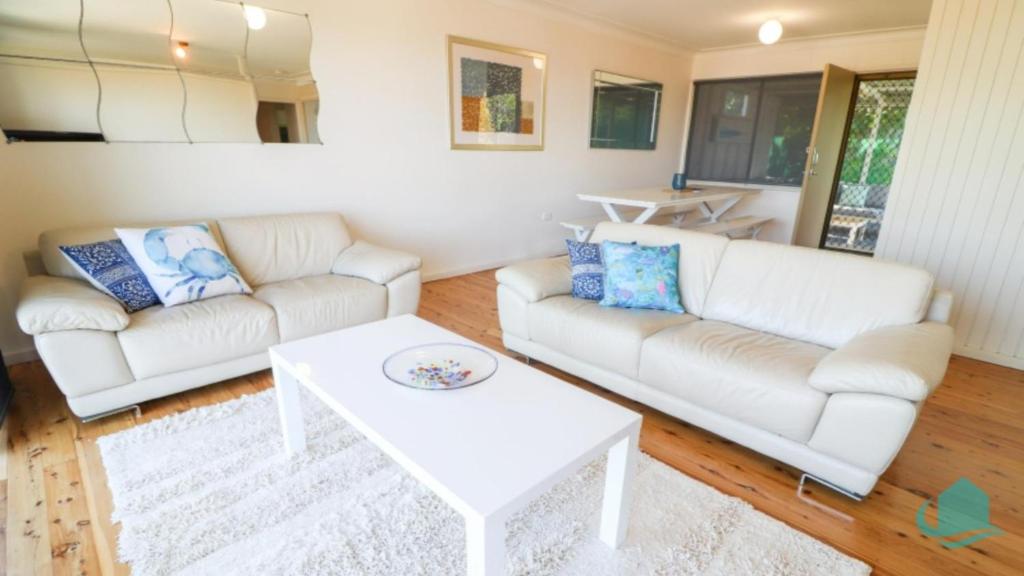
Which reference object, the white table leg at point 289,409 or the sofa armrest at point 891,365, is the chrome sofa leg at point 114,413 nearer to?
the white table leg at point 289,409

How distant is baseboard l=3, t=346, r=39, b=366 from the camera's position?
8.23ft

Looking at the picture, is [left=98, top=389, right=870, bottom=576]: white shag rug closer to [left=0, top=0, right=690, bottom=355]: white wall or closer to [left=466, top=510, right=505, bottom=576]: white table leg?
[left=466, top=510, right=505, bottom=576]: white table leg

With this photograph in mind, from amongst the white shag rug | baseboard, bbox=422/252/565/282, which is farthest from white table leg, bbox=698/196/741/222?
the white shag rug

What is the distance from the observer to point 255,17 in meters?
2.81

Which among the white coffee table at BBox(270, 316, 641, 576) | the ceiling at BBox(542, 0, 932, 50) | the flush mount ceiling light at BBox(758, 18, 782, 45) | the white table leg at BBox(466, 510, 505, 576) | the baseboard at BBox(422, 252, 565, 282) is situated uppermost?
the ceiling at BBox(542, 0, 932, 50)

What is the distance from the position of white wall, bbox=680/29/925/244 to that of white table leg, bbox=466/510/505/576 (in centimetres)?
534

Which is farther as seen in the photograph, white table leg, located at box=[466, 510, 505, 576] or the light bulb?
the light bulb

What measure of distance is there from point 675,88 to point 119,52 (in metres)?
5.57

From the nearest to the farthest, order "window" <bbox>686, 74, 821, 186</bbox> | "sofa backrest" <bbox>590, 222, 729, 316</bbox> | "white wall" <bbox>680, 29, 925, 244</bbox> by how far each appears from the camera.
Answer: "sofa backrest" <bbox>590, 222, 729, 316</bbox> < "white wall" <bbox>680, 29, 925, 244</bbox> < "window" <bbox>686, 74, 821, 186</bbox>

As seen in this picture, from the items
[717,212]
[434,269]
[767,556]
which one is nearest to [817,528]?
[767,556]

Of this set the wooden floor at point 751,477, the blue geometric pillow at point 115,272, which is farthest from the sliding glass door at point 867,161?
the blue geometric pillow at point 115,272

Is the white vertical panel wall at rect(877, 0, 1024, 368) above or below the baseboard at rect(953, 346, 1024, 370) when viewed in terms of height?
above

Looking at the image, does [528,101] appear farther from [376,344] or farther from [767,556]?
[767,556]

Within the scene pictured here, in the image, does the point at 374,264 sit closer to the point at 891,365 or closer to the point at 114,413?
the point at 114,413
